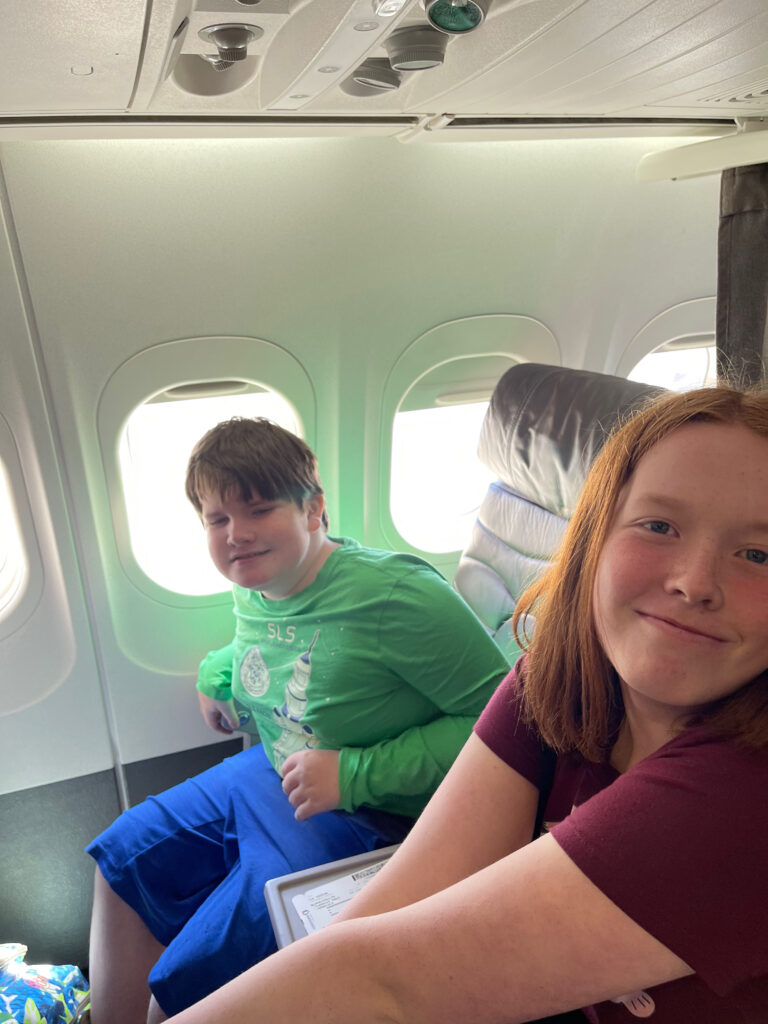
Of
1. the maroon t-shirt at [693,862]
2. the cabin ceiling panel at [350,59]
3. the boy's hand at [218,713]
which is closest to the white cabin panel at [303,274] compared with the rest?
the boy's hand at [218,713]

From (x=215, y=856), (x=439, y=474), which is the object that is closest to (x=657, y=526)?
(x=215, y=856)

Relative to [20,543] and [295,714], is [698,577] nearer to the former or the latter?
[295,714]

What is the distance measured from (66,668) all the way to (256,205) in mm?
1456

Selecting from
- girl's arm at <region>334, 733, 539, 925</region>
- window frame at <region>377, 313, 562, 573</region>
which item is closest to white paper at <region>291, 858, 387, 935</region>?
girl's arm at <region>334, 733, 539, 925</region>

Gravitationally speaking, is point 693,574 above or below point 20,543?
above

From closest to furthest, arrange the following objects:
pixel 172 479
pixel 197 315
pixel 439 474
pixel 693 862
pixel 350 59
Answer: pixel 693 862
pixel 350 59
pixel 197 315
pixel 172 479
pixel 439 474

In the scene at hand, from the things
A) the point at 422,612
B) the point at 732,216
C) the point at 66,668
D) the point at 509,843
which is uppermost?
the point at 732,216

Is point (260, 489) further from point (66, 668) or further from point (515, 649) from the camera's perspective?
point (66, 668)

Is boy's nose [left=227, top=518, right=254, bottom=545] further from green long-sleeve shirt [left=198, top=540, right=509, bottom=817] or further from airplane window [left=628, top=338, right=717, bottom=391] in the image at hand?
airplane window [left=628, top=338, right=717, bottom=391]

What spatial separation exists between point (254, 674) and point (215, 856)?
438mm

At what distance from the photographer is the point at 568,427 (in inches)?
73.3

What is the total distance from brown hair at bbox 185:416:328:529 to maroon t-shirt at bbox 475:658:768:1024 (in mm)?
1141

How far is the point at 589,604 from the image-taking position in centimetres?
106

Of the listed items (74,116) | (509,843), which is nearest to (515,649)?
(509,843)
